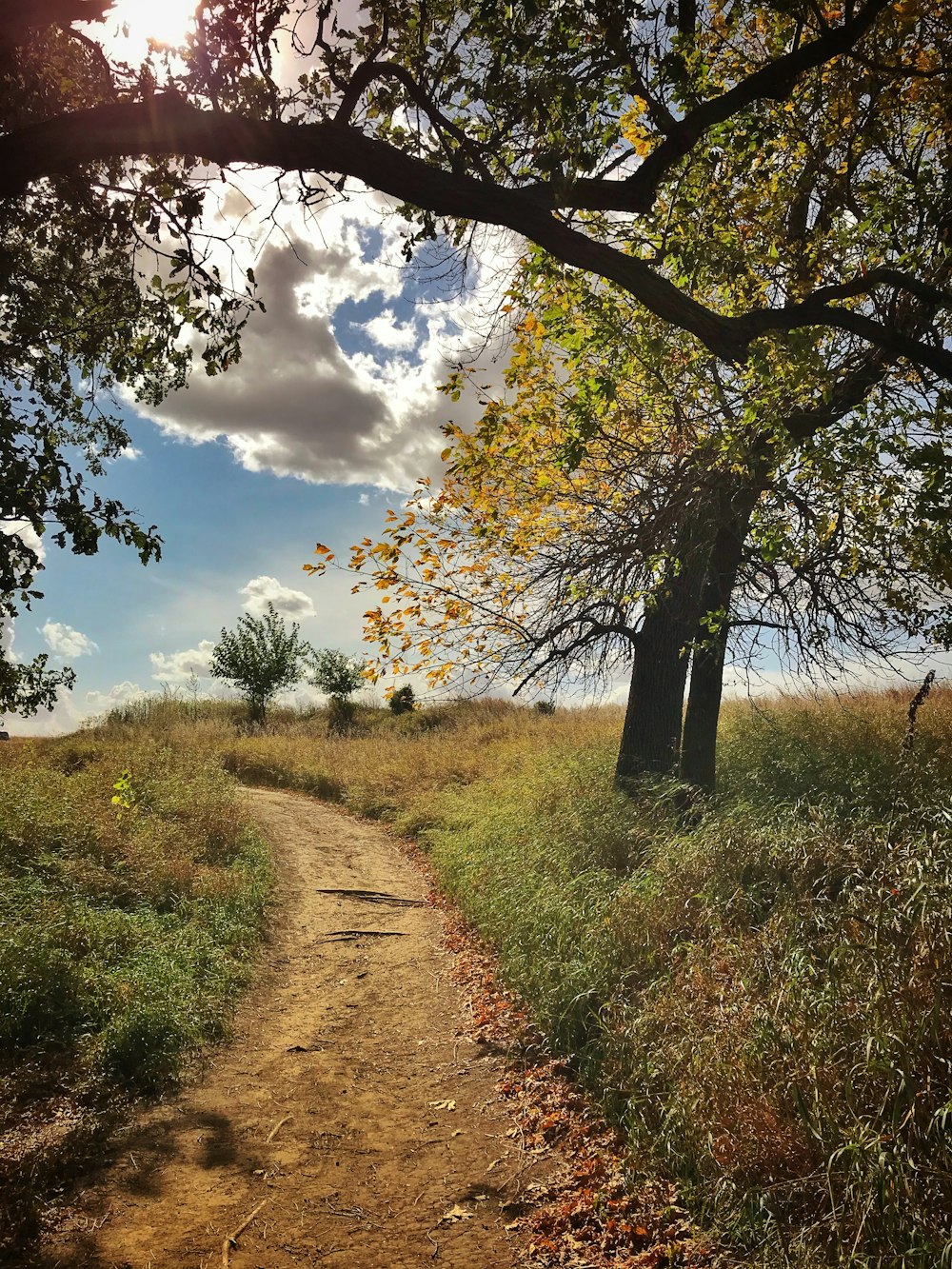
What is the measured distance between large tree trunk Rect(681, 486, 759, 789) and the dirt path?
4.55 metres

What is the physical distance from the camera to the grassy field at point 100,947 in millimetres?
5520

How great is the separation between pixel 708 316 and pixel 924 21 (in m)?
6.01

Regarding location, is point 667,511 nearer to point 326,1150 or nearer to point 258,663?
point 326,1150

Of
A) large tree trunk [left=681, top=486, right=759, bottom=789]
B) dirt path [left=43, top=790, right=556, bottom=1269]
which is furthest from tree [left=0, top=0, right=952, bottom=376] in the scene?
dirt path [left=43, top=790, right=556, bottom=1269]

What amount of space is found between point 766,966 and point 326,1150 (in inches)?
129

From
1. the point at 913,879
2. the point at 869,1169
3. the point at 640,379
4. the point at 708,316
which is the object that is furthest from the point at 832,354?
the point at 869,1169

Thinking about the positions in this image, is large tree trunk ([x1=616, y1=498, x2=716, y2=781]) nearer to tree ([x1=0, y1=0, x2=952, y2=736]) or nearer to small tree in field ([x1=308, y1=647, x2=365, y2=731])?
tree ([x1=0, y1=0, x2=952, y2=736])

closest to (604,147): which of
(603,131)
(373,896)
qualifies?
(603,131)

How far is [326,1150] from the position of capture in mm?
5406

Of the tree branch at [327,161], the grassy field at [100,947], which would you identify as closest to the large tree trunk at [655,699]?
the grassy field at [100,947]

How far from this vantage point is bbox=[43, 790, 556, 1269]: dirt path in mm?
4410

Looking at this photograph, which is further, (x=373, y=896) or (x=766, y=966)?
(x=373, y=896)

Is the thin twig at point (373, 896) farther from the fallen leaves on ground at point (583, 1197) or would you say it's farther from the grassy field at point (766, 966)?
the fallen leaves on ground at point (583, 1197)

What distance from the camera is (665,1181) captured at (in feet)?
14.8
